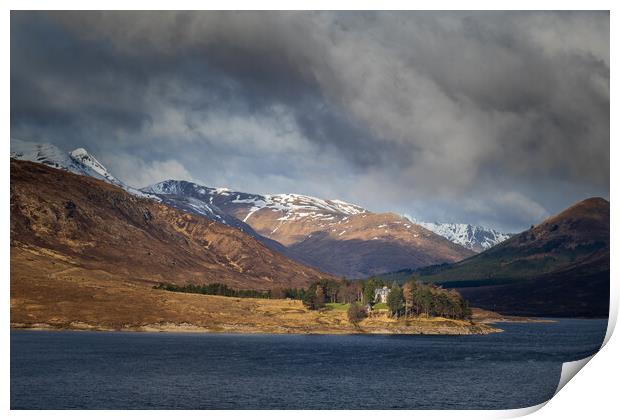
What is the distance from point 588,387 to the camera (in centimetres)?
3991

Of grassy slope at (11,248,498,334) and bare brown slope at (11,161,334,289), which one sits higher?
bare brown slope at (11,161,334,289)

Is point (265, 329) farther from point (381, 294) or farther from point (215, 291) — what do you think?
point (215, 291)

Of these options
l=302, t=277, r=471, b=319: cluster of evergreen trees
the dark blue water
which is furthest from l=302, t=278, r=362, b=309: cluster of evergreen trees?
the dark blue water

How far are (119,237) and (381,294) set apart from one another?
71271 mm

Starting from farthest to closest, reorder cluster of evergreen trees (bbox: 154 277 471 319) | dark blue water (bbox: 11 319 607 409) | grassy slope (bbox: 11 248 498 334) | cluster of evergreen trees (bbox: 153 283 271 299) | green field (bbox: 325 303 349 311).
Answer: cluster of evergreen trees (bbox: 153 283 271 299) → green field (bbox: 325 303 349 311) → cluster of evergreen trees (bbox: 154 277 471 319) → grassy slope (bbox: 11 248 498 334) → dark blue water (bbox: 11 319 607 409)

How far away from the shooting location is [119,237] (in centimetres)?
16100

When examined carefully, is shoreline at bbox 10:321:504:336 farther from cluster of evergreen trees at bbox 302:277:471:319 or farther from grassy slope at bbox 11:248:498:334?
cluster of evergreen trees at bbox 302:277:471:319

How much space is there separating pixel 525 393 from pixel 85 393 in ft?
84.9

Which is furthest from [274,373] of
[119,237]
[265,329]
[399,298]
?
[119,237]

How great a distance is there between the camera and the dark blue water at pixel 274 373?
141ft

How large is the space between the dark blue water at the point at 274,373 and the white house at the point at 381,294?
2417 cm

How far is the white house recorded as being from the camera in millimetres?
107938

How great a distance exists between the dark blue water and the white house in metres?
24.2
